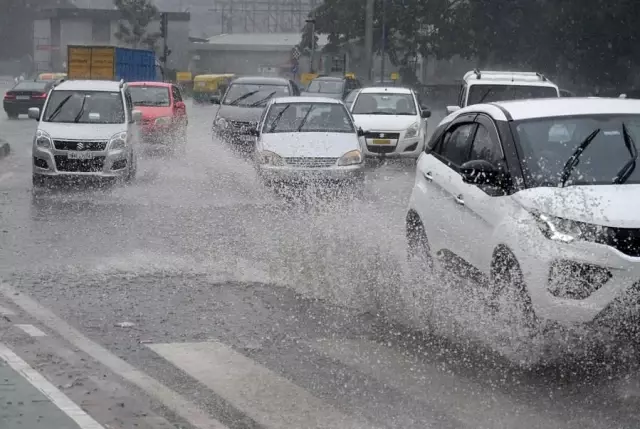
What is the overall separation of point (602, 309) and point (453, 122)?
10.7 feet

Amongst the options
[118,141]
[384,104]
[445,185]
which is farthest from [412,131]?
[445,185]

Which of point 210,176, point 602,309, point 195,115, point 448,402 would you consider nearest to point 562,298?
point 602,309

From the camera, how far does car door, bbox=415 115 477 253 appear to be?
8727 mm

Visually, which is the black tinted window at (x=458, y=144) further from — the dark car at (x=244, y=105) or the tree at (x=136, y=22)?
the tree at (x=136, y=22)

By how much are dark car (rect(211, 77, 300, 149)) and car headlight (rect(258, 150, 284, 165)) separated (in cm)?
801

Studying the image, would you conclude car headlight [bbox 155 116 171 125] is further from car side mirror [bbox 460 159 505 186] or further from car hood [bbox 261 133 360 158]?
car side mirror [bbox 460 159 505 186]

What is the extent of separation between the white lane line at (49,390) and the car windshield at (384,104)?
1982cm

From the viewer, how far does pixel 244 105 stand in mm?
27391

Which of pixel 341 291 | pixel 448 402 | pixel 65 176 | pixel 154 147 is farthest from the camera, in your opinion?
pixel 154 147

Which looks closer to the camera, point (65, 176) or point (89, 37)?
point (65, 176)

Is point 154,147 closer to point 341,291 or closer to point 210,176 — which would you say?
point 210,176

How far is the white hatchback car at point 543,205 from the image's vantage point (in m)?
6.76

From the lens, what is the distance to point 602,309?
672cm

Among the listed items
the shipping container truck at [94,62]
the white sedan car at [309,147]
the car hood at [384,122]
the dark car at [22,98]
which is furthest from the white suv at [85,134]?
the shipping container truck at [94,62]
